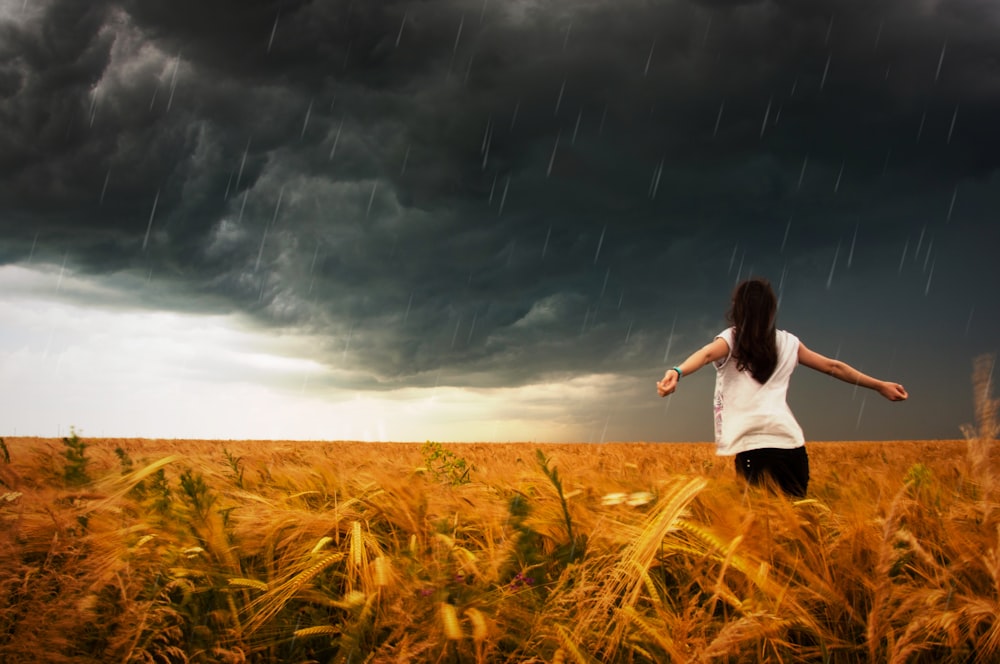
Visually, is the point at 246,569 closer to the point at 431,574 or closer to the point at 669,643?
the point at 431,574

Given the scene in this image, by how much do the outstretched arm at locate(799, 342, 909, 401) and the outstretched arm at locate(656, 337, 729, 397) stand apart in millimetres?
868

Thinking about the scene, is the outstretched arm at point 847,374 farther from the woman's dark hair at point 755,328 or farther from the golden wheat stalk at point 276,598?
the golden wheat stalk at point 276,598

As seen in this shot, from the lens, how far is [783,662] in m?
2.09

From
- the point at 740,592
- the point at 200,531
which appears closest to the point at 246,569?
the point at 200,531

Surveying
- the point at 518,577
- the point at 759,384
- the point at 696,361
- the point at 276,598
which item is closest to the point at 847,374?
the point at 759,384

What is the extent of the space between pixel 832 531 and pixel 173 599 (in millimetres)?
2933

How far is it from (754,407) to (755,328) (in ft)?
2.21

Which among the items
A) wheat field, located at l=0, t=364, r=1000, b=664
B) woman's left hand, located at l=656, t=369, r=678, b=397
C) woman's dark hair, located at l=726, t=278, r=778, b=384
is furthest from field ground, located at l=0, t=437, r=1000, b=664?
woman's dark hair, located at l=726, t=278, r=778, b=384

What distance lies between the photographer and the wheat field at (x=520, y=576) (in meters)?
2.12

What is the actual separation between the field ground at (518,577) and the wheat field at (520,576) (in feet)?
0.04

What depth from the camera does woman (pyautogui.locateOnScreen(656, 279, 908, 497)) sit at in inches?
196

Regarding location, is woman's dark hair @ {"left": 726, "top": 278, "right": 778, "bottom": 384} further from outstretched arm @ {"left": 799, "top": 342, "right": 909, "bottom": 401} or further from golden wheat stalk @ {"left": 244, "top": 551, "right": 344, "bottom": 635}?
golden wheat stalk @ {"left": 244, "top": 551, "right": 344, "bottom": 635}

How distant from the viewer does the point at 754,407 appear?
511 centimetres

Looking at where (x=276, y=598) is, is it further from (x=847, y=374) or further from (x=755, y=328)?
(x=847, y=374)
